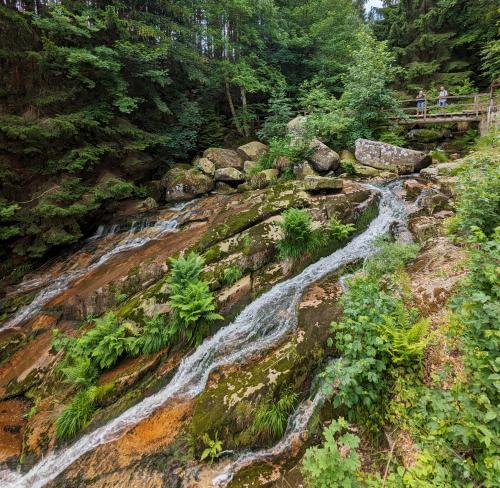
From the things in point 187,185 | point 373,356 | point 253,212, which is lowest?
point 373,356

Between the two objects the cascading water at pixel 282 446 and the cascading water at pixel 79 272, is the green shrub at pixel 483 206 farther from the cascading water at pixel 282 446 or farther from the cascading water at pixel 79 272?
the cascading water at pixel 79 272

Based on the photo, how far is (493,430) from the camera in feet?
7.08

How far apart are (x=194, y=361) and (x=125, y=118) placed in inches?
484

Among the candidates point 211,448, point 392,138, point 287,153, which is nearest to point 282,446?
point 211,448

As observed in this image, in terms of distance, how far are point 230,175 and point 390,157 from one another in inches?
275

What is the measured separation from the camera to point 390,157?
416 inches

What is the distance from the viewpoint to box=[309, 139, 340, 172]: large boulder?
35.6 ft

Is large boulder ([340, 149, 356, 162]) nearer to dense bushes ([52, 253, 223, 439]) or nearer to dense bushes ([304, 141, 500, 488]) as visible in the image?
dense bushes ([304, 141, 500, 488])

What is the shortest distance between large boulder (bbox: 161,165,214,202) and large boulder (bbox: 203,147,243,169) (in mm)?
1317

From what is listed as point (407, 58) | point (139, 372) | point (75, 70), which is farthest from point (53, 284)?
point (407, 58)

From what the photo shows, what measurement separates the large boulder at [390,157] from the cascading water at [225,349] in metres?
4.52

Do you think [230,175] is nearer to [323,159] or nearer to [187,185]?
[187,185]

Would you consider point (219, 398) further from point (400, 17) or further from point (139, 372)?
point (400, 17)

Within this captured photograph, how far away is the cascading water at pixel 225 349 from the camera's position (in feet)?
14.6
